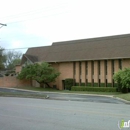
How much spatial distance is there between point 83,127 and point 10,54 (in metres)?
97.2

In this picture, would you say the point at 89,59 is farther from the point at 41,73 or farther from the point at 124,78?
the point at 124,78

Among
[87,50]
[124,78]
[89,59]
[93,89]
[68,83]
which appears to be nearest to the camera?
[124,78]

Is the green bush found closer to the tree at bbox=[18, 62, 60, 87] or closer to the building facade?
the building facade

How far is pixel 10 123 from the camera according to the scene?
8.38m

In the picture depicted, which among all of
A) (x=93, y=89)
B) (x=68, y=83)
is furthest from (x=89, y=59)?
(x=68, y=83)

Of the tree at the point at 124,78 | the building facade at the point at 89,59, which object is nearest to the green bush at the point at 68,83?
the building facade at the point at 89,59

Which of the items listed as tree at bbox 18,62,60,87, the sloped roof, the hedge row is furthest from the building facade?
tree at bbox 18,62,60,87

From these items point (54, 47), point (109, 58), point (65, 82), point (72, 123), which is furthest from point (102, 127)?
point (54, 47)

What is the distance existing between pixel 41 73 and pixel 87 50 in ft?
29.4

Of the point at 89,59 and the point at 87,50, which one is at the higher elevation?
the point at 87,50

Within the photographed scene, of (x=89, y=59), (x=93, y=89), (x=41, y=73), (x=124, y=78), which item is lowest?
(x=93, y=89)

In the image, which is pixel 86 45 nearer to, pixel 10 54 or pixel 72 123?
pixel 72 123

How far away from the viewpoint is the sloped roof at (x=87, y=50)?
36406 millimetres

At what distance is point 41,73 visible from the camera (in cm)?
3988
